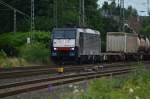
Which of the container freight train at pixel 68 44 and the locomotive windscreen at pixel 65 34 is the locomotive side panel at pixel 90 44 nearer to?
the container freight train at pixel 68 44

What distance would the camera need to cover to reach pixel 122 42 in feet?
196

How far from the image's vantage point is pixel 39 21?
8650cm

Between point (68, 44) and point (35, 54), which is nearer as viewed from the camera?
point (68, 44)

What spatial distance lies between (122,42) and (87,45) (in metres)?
12.5

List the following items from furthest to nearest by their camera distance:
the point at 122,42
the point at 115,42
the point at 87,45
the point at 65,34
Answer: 1. the point at 115,42
2. the point at 122,42
3. the point at 87,45
4. the point at 65,34

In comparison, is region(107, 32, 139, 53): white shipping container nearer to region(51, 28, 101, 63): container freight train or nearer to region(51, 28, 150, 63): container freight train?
region(51, 28, 150, 63): container freight train

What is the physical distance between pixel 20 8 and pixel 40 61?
4593cm

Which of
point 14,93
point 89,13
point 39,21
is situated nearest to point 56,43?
point 14,93

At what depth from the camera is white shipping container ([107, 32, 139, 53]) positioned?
2365 inches

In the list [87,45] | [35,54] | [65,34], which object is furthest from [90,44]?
[35,54]

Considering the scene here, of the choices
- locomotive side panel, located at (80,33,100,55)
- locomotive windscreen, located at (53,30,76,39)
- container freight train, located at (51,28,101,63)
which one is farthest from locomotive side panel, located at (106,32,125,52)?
locomotive windscreen, located at (53,30,76,39)

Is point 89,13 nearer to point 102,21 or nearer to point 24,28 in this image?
point 102,21

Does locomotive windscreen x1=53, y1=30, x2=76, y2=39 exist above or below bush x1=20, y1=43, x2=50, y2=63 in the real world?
above

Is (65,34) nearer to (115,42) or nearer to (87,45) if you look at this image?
(87,45)
